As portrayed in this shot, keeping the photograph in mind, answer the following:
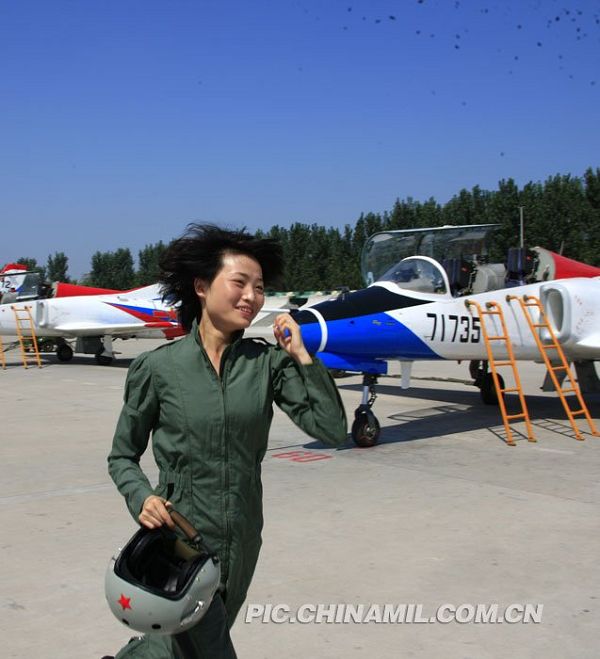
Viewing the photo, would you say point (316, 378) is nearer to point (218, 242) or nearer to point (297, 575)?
point (218, 242)

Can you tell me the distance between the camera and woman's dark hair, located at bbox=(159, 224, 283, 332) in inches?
108

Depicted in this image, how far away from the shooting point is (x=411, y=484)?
7.14 meters

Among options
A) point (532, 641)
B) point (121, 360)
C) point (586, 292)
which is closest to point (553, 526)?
point (532, 641)

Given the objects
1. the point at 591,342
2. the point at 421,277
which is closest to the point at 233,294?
the point at 421,277

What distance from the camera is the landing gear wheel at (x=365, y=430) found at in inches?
349

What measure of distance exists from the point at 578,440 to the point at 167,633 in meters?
8.04

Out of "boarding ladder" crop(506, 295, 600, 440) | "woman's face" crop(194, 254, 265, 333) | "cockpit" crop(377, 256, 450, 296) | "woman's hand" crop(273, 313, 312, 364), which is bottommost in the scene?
"boarding ladder" crop(506, 295, 600, 440)

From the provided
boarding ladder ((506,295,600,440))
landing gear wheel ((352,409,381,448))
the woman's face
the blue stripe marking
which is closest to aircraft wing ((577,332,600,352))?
boarding ladder ((506,295,600,440))

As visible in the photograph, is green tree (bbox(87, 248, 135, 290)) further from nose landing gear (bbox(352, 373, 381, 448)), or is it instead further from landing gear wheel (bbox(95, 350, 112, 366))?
nose landing gear (bbox(352, 373, 381, 448))

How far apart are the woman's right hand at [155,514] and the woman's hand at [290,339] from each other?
608 mm

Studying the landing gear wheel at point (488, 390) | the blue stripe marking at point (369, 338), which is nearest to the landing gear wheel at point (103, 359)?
the landing gear wheel at point (488, 390)

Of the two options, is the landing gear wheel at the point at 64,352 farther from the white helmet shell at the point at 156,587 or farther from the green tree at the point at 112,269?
the green tree at the point at 112,269

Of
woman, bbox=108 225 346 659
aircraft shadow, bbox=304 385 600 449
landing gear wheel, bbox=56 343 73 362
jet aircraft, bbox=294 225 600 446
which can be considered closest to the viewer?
woman, bbox=108 225 346 659

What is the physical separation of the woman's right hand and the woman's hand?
0.61 m
